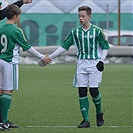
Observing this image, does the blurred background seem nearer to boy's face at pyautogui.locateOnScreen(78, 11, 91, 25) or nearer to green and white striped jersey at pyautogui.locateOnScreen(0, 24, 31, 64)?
boy's face at pyautogui.locateOnScreen(78, 11, 91, 25)

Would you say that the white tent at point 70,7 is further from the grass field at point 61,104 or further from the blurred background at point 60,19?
the grass field at point 61,104

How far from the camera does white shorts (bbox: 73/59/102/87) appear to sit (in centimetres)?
1038

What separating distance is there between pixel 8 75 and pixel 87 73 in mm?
1142

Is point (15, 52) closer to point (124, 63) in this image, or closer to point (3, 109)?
point (3, 109)

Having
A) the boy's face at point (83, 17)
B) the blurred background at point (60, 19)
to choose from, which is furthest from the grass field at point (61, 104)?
the blurred background at point (60, 19)

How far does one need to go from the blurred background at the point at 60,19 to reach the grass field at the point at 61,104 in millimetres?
9162

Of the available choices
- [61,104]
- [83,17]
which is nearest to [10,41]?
[83,17]

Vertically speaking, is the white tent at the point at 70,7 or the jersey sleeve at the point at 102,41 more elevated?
the white tent at the point at 70,7

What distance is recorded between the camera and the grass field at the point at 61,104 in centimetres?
1040

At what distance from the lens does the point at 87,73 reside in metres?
10.4

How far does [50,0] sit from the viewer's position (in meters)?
33.3

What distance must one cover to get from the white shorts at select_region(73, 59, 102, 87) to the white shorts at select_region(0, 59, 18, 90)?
936 mm

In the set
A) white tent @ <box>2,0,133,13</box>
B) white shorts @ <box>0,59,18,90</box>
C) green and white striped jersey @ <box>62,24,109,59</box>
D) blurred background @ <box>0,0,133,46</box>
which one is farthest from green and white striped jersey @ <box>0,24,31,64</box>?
white tent @ <box>2,0,133,13</box>

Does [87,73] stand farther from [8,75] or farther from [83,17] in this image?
[8,75]
